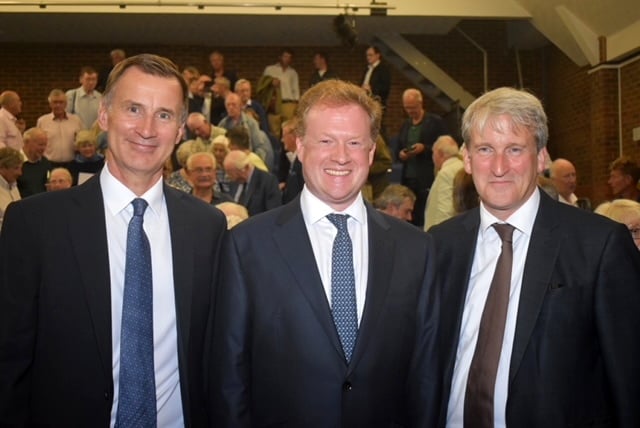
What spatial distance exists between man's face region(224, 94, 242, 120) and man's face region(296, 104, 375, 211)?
710 centimetres

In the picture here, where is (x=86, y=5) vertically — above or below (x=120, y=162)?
above

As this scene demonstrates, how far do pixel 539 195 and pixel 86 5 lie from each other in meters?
11.2

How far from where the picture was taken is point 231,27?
14070mm

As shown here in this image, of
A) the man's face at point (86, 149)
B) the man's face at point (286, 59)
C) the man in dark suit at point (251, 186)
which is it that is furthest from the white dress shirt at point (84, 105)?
the man in dark suit at point (251, 186)

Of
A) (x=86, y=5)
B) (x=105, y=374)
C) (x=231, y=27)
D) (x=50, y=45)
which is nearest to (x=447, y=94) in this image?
(x=231, y=27)

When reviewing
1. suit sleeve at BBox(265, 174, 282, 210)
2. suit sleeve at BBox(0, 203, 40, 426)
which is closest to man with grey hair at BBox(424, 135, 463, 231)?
suit sleeve at BBox(265, 174, 282, 210)

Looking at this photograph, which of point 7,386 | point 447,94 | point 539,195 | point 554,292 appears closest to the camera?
point 7,386

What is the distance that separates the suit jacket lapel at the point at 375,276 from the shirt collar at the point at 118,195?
2.35 feet

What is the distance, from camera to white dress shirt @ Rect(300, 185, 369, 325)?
2707 mm

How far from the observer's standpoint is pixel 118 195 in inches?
108

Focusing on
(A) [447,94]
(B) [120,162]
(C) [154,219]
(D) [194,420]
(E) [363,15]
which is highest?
(E) [363,15]

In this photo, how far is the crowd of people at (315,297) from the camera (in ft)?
8.47

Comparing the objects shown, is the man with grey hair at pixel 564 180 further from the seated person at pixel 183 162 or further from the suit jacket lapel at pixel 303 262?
the suit jacket lapel at pixel 303 262

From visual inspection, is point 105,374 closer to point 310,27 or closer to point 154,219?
point 154,219
